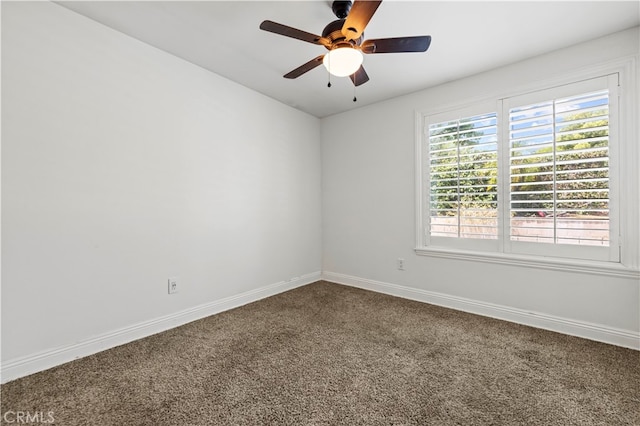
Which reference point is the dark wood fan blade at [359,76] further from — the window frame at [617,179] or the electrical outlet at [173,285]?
the electrical outlet at [173,285]

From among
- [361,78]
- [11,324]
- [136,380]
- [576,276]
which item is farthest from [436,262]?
Answer: [11,324]

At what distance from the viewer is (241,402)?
152 centimetres

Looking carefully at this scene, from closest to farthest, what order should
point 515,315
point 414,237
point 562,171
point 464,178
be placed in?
1. point 562,171
2. point 515,315
3. point 464,178
4. point 414,237

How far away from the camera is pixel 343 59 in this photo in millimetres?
1732

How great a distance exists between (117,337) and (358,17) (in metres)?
2.70

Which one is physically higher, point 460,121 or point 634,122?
point 460,121

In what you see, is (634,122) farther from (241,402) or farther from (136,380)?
(136,380)

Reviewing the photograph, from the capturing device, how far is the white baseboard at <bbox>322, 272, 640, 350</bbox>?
2162 mm

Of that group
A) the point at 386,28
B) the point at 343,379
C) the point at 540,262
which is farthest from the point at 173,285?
the point at 540,262

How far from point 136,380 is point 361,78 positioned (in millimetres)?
2507

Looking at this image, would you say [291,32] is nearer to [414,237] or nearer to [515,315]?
[414,237]
